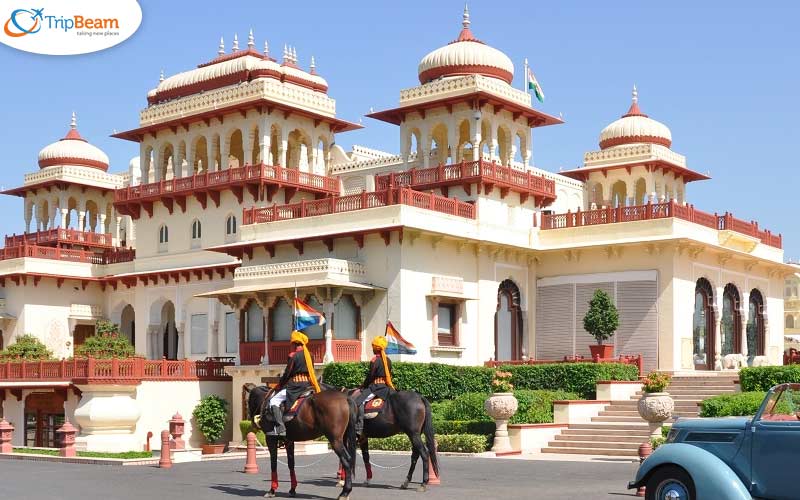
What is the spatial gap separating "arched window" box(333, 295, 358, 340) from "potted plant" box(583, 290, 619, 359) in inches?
282

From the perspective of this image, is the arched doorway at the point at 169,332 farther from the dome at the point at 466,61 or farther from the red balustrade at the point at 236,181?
the dome at the point at 466,61

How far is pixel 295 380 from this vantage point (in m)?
17.3

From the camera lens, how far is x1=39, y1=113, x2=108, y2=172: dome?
169ft

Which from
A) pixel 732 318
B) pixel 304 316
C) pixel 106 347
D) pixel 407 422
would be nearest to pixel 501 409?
pixel 304 316

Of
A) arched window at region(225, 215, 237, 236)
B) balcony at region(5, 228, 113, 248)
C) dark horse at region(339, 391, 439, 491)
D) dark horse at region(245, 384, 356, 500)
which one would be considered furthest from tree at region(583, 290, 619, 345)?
balcony at region(5, 228, 113, 248)

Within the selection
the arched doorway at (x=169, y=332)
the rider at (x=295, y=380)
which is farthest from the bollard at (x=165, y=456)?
the arched doorway at (x=169, y=332)

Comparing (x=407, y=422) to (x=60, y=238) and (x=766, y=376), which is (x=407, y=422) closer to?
(x=766, y=376)

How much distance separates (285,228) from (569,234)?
9450 mm

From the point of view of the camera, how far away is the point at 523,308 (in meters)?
38.0

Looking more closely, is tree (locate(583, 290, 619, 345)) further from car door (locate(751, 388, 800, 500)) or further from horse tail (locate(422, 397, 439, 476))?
car door (locate(751, 388, 800, 500))

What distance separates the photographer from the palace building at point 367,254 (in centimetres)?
3416

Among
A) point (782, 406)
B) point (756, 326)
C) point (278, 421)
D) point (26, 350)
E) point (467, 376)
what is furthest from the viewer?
point (26, 350)

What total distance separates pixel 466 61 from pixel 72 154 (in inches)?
847

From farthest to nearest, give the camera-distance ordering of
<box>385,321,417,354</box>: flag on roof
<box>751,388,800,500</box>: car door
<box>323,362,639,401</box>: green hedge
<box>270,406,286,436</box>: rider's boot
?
<box>323,362,639,401</box>: green hedge
<box>385,321,417,354</box>: flag on roof
<box>270,406,286,436</box>: rider's boot
<box>751,388,800,500</box>: car door
